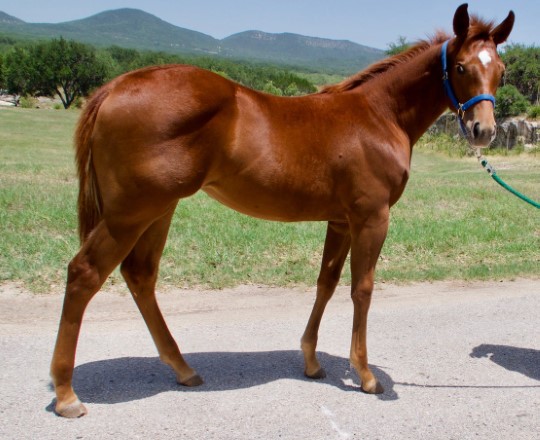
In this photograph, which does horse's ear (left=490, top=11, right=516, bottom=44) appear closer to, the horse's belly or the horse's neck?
the horse's neck

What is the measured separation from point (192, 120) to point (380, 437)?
2033 mm

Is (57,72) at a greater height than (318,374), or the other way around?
(57,72)

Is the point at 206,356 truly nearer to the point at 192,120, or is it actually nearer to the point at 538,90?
the point at 192,120

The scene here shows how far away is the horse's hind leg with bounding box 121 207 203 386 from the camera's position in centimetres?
366

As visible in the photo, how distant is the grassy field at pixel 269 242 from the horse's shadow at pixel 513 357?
180 centimetres

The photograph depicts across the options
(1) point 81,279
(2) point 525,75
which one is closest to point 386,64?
(1) point 81,279

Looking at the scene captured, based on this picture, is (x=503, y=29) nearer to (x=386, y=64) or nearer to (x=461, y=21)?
(x=461, y=21)

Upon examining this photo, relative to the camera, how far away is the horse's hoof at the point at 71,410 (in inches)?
126

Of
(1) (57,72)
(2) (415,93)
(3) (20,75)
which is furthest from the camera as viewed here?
(3) (20,75)

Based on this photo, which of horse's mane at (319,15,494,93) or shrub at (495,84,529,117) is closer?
horse's mane at (319,15,494,93)

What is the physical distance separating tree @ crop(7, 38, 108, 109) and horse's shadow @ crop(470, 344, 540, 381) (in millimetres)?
62956

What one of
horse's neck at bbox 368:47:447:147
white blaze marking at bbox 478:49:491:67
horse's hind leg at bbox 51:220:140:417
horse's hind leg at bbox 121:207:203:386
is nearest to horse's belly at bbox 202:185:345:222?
horse's hind leg at bbox 121:207:203:386

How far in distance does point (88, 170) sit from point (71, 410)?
134cm

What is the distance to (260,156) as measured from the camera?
3395 millimetres
